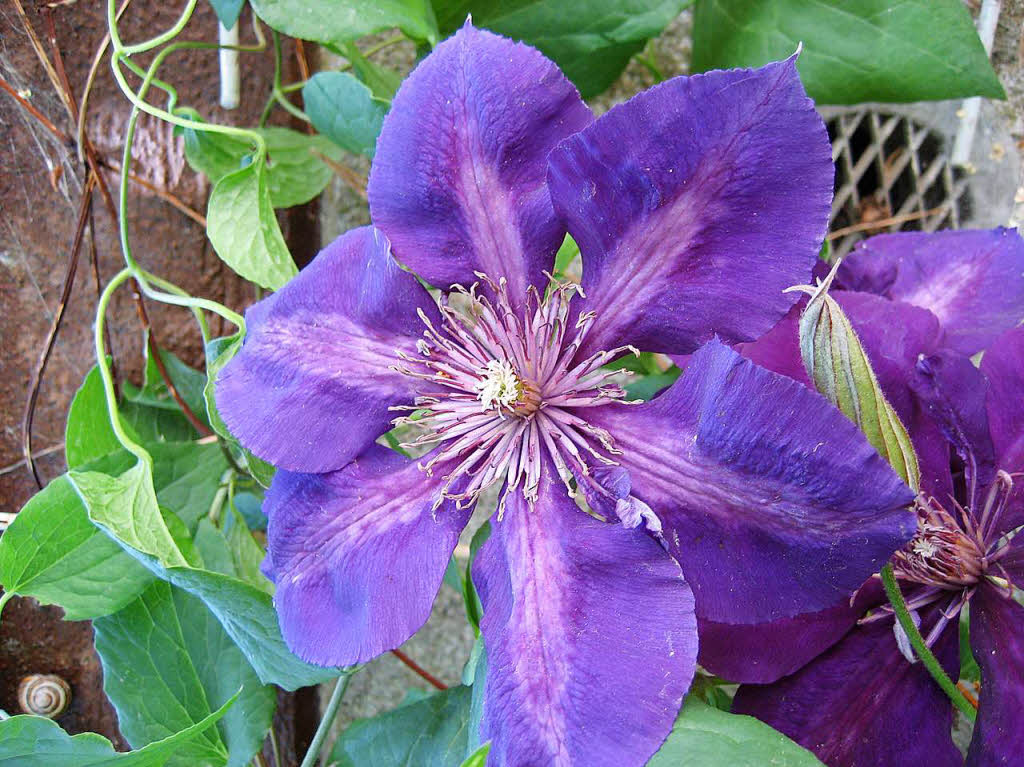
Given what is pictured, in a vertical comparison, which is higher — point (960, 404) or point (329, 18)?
point (329, 18)

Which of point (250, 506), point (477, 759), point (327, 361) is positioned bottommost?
point (250, 506)

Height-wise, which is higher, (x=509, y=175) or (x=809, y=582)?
(x=509, y=175)

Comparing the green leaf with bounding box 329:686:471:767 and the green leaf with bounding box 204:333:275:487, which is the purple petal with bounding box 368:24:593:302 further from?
the green leaf with bounding box 329:686:471:767

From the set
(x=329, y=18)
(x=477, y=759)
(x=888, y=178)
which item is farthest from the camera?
(x=888, y=178)

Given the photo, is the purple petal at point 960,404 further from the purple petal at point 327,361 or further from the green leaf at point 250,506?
the green leaf at point 250,506

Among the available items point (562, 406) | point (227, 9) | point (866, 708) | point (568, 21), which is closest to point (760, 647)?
point (866, 708)

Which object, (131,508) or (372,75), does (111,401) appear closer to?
(131,508)

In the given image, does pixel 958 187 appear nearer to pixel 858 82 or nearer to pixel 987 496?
pixel 858 82

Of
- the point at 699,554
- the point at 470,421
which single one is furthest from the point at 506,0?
the point at 699,554
